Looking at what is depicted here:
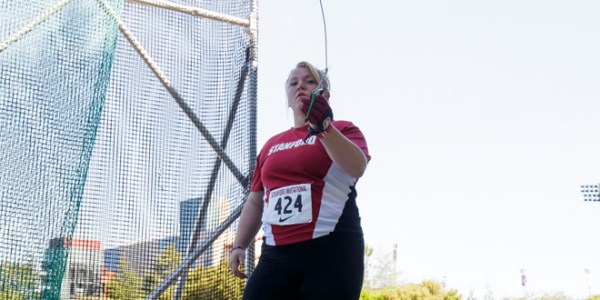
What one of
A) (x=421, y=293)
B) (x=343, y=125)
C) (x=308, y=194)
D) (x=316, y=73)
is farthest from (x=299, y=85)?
(x=421, y=293)

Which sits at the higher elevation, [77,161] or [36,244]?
[77,161]

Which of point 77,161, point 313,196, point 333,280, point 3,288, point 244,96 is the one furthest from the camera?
point 244,96

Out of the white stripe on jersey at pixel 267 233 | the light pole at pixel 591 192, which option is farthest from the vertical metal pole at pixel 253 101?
the light pole at pixel 591 192

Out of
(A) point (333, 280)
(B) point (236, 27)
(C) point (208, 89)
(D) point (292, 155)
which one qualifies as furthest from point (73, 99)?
(A) point (333, 280)

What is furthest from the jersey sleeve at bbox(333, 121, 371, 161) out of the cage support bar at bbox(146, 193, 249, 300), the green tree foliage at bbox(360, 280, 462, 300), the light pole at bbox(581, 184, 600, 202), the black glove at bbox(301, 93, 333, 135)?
the light pole at bbox(581, 184, 600, 202)

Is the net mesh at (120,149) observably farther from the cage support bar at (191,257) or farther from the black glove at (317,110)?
the black glove at (317,110)

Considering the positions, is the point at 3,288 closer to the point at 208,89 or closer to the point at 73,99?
the point at 73,99

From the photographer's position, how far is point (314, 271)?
6.97 ft

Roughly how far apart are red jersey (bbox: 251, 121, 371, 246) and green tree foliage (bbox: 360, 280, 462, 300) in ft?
28.1

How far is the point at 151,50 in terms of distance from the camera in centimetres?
400

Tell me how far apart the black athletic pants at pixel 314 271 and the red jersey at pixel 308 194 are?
0.04m

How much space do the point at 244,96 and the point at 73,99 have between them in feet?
3.42

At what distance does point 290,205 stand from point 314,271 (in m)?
0.25

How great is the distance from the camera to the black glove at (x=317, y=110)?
183 cm
